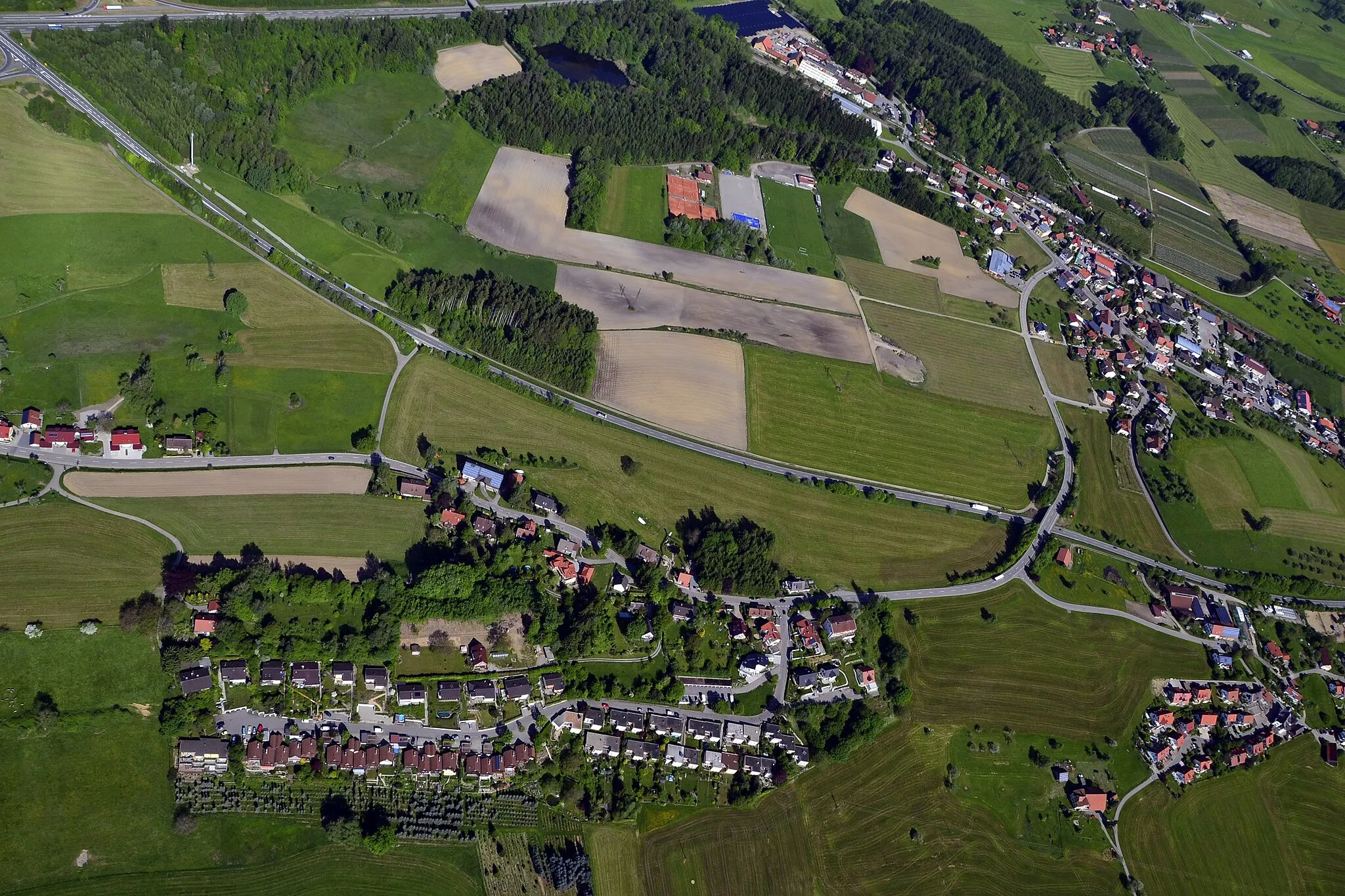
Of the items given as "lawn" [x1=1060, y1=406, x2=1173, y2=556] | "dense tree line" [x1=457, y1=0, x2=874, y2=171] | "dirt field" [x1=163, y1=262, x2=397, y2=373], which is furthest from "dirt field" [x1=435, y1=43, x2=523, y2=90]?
"lawn" [x1=1060, y1=406, x2=1173, y2=556]

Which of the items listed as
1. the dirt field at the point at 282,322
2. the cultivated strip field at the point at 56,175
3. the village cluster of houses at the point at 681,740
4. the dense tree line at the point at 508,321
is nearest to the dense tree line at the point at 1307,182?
the dense tree line at the point at 508,321

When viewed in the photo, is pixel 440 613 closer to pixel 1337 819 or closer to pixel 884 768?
pixel 884 768

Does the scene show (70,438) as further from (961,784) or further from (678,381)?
(961,784)

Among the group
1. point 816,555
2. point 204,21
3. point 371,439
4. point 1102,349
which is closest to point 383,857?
point 371,439

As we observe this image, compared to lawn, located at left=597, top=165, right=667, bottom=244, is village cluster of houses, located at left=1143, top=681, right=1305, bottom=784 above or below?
below

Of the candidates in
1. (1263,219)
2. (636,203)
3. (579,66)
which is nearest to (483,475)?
(636,203)

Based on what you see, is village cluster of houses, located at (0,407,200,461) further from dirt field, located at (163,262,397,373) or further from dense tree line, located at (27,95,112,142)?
dense tree line, located at (27,95,112,142)

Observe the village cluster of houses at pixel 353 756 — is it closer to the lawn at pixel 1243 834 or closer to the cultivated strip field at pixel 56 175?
the lawn at pixel 1243 834
